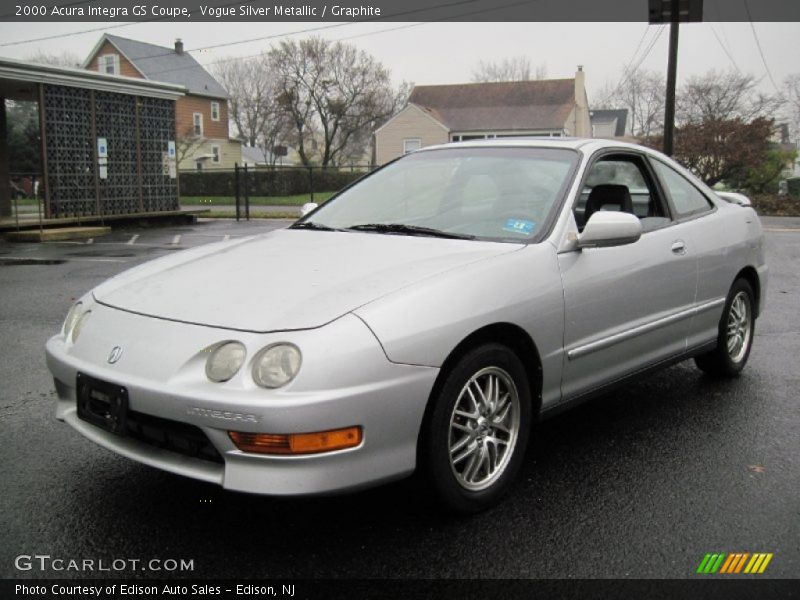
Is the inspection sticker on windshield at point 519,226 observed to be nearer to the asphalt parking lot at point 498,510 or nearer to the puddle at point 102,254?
the asphalt parking lot at point 498,510

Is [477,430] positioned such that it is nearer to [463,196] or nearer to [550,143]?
[463,196]

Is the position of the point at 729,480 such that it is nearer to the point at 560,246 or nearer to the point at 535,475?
the point at 535,475

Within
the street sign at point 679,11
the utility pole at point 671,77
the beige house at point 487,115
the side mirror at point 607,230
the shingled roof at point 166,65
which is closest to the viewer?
the side mirror at point 607,230

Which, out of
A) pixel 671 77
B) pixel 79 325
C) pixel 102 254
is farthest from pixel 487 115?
pixel 79 325

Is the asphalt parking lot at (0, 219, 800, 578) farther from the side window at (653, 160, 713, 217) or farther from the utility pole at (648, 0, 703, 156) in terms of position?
the utility pole at (648, 0, 703, 156)

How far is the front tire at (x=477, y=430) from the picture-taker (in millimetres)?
2951

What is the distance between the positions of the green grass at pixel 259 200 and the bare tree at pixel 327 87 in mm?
12894

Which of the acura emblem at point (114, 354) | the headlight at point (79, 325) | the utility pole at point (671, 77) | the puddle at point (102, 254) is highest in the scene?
the utility pole at point (671, 77)

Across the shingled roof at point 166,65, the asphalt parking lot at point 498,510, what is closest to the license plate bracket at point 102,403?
the asphalt parking lot at point 498,510

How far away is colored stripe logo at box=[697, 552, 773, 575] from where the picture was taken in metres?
2.77

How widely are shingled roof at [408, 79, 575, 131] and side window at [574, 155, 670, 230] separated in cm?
4699

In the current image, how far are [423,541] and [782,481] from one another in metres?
1.79

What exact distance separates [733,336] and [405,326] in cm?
329

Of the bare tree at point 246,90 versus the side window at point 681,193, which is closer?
the side window at point 681,193
